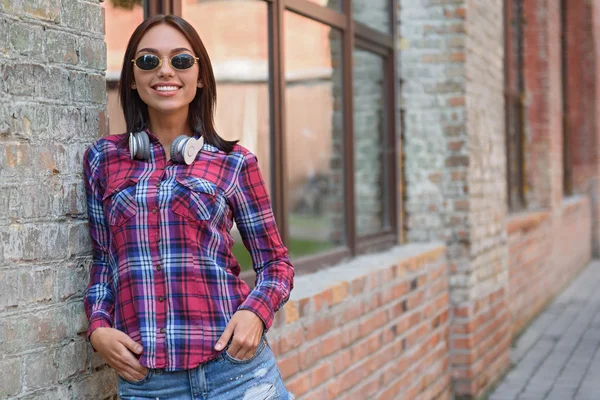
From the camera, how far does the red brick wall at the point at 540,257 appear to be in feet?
25.2

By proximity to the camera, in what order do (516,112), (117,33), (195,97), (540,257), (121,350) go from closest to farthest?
(121,350) < (195,97) < (117,33) < (540,257) < (516,112)

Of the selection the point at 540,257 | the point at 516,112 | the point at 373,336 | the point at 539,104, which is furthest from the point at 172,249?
the point at 539,104

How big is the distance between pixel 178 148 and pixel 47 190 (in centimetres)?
36

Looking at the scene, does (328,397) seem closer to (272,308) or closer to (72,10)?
(272,308)

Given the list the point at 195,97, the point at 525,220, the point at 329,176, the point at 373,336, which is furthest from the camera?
the point at 525,220

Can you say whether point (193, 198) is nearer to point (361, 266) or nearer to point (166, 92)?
point (166, 92)

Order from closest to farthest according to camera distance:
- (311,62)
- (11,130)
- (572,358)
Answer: (11,130), (311,62), (572,358)

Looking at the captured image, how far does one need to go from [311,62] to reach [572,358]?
3310 millimetres

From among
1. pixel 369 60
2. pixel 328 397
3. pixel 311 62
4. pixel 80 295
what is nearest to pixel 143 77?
pixel 80 295

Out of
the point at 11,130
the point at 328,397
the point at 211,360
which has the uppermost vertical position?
the point at 11,130

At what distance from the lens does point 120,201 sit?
2145 mm

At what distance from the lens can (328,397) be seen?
149 inches

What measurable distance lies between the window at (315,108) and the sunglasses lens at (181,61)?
1.55m

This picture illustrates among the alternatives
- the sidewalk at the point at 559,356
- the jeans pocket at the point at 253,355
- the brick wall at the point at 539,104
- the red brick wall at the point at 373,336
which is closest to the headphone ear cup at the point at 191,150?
the jeans pocket at the point at 253,355
